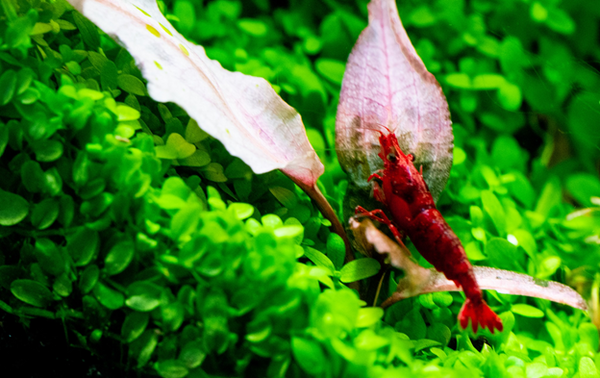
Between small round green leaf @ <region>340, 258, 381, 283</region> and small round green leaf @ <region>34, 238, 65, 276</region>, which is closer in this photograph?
small round green leaf @ <region>34, 238, 65, 276</region>

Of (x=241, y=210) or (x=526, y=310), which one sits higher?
(x=241, y=210)

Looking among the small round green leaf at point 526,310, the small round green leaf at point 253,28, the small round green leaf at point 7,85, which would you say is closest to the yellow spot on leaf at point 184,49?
the small round green leaf at point 7,85

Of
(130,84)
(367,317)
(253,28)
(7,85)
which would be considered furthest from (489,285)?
(253,28)

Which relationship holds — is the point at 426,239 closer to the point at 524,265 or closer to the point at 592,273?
the point at 524,265

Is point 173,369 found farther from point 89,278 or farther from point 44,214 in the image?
point 44,214

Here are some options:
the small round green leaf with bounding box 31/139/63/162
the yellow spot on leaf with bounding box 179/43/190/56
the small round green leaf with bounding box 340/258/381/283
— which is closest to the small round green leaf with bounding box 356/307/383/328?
the small round green leaf with bounding box 340/258/381/283

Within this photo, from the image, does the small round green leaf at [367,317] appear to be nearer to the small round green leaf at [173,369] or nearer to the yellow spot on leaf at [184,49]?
the small round green leaf at [173,369]

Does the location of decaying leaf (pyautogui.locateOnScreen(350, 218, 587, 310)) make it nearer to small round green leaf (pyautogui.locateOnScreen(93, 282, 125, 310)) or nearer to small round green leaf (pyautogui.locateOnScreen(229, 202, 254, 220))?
small round green leaf (pyautogui.locateOnScreen(229, 202, 254, 220))

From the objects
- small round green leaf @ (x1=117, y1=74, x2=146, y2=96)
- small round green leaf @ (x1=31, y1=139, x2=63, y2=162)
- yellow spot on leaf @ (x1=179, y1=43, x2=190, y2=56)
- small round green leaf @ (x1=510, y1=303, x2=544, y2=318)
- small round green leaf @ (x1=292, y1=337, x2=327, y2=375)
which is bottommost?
small round green leaf @ (x1=510, y1=303, x2=544, y2=318)


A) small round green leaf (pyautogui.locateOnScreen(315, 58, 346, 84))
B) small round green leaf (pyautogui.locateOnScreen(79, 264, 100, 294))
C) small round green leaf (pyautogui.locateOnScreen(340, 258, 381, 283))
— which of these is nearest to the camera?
small round green leaf (pyautogui.locateOnScreen(79, 264, 100, 294))
